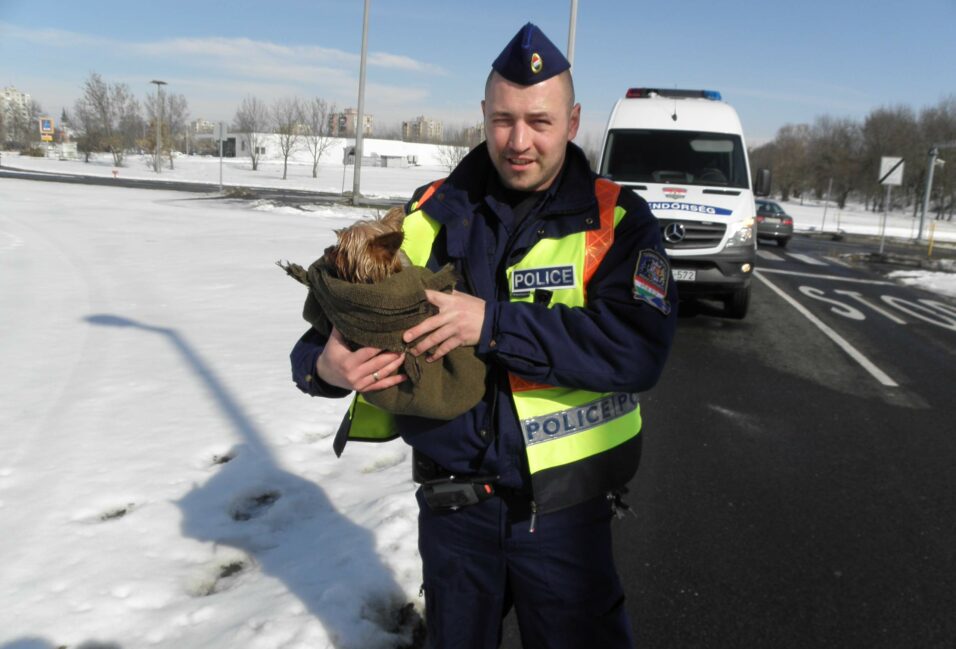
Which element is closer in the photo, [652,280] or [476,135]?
[652,280]

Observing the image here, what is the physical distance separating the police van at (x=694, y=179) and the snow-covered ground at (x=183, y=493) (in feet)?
15.8

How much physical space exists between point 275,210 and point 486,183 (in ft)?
78.4

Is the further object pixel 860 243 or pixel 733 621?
pixel 860 243

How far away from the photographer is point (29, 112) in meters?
109

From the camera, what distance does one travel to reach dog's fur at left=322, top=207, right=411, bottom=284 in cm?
157

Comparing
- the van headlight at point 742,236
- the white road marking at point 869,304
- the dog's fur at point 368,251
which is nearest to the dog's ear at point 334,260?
the dog's fur at point 368,251

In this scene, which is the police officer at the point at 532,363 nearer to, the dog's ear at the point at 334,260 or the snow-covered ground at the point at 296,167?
the dog's ear at the point at 334,260

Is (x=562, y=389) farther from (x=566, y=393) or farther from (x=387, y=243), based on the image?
(x=387, y=243)

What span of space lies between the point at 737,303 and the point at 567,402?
8.40 m

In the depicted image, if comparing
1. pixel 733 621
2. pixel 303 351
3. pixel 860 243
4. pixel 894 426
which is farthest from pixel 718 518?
pixel 860 243

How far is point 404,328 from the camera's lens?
1596mm

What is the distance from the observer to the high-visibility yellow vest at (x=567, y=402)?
1.77 m

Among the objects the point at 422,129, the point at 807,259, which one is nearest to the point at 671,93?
the point at 807,259

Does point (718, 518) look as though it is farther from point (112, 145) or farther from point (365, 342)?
point (112, 145)
